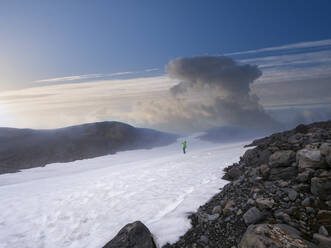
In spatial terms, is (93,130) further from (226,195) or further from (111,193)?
(226,195)

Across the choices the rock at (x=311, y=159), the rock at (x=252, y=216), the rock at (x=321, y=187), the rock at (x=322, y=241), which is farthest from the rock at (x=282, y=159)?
the rock at (x=322, y=241)

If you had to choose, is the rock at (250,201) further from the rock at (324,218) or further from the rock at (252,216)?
the rock at (324,218)

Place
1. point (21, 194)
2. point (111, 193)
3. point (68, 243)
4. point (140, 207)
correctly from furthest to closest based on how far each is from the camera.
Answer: point (21, 194)
point (111, 193)
point (140, 207)
point (68, 243)

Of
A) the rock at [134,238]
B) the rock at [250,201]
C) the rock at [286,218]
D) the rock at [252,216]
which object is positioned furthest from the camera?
the rock at [250,201]

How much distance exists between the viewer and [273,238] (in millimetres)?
5895

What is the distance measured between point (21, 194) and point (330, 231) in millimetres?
20571

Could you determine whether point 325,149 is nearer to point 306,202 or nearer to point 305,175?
point 305,175

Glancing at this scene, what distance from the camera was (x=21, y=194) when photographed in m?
18.5

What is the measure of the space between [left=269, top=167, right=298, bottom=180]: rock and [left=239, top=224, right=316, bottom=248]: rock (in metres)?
3.77

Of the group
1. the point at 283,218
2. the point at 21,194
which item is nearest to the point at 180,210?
the point at 283,218

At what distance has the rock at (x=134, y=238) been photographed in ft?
25.0

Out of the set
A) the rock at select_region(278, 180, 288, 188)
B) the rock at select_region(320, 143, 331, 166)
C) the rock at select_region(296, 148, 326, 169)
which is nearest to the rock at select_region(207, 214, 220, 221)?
the rock at select_region(278, 180, 288, 188)

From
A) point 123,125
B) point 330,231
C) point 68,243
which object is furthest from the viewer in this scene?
point 123,125

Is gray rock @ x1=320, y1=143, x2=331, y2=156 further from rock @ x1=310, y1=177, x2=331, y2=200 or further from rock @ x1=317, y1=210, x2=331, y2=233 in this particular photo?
rock @ x1=317, y1=210, x2=331, y2=233
